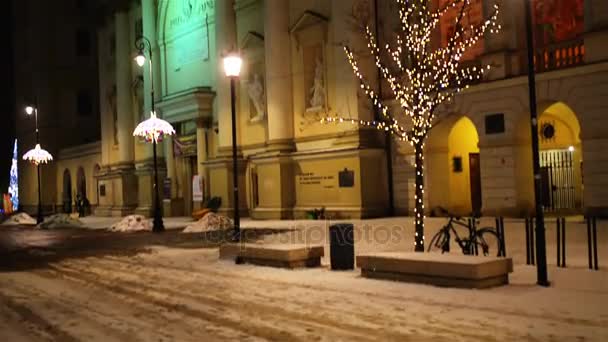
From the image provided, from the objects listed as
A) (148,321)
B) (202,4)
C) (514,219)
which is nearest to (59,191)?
(202,4)

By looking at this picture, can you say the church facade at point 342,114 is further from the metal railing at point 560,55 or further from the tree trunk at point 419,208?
the tree trunk at point 419,208

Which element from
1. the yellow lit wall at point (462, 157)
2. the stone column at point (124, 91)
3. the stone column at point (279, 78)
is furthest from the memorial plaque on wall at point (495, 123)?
the stone column at point (124, 91)

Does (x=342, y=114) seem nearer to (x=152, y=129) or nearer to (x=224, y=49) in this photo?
(x=152, y=129)

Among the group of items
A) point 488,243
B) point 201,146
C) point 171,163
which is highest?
point 201,146

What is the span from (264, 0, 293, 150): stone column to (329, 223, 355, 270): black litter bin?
64.1ft

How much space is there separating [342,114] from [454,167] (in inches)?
211

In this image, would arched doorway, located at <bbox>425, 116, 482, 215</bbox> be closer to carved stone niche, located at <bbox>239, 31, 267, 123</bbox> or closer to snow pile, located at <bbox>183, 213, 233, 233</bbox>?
snow pile, located at <bbox>183, 213, 233, 233</bbox>

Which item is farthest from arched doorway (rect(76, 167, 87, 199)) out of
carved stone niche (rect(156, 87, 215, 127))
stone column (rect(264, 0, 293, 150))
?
stone column (rect(264, 0, 293, 150))

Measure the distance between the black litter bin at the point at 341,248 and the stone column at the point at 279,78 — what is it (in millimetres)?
19531

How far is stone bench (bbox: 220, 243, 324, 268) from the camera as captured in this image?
15.1 metres

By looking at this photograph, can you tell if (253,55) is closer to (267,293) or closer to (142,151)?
(142,151)

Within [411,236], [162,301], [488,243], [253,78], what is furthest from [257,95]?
[162,301]

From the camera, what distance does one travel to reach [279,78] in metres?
34.2

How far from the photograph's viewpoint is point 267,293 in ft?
39.8
